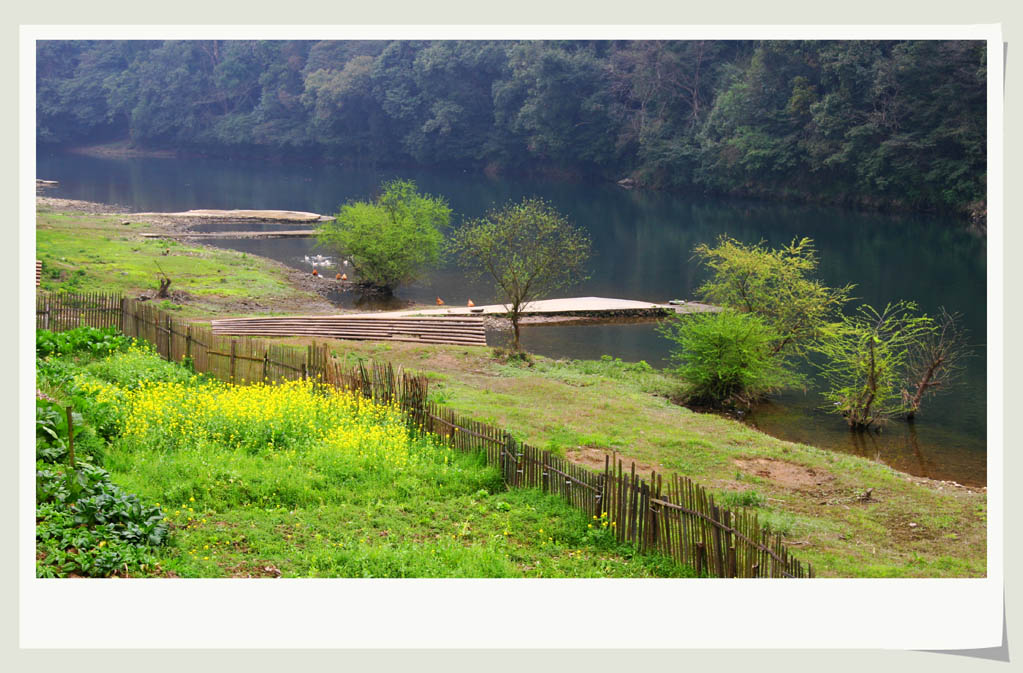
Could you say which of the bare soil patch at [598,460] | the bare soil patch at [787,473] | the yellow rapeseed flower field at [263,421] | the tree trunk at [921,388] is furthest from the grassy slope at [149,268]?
the tree trunk at [921,388]

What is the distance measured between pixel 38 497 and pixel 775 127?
66653 mm

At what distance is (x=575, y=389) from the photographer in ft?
81.4

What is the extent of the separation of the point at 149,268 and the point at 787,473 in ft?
96.4

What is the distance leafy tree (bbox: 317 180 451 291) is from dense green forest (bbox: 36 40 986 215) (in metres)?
27.5

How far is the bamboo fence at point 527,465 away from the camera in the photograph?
34.7ft

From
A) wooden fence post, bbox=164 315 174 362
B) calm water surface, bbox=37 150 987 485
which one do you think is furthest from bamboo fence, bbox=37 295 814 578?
calm water surface, bbox=37 150 987 485

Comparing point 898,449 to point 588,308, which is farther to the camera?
point 588,308

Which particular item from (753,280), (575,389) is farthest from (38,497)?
(753,280)

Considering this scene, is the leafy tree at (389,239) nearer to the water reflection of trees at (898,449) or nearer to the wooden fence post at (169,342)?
the wooden fence post at (169,342)

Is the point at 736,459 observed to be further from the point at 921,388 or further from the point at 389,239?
the point at 389,239

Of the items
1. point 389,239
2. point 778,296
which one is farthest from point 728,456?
point 389,239

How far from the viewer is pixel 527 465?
44.9ft

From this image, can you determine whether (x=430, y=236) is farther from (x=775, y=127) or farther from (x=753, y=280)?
(x=775, y=127)

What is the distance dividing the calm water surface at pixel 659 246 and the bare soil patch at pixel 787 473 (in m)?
4.83
